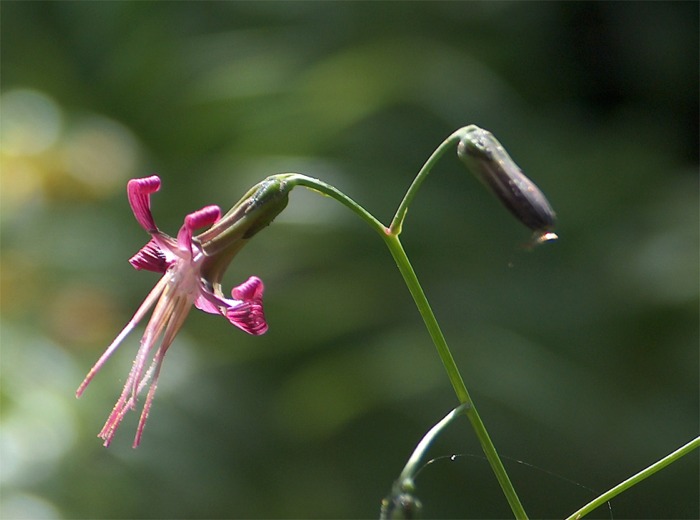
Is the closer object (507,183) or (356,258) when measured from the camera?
(507,183)

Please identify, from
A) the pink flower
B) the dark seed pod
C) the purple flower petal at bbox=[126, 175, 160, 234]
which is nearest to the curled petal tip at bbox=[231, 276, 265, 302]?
the pink flower

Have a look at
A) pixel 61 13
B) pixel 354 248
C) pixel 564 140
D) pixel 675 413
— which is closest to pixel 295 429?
pixel 354 248

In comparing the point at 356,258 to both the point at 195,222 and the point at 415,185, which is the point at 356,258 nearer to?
the point at 195,222

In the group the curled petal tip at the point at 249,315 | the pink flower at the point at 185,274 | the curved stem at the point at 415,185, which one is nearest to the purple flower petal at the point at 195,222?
the pink flower at the point at 185,274

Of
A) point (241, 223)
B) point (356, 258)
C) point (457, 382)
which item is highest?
point (241, 223)

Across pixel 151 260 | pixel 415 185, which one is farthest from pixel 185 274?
pixel 415 185

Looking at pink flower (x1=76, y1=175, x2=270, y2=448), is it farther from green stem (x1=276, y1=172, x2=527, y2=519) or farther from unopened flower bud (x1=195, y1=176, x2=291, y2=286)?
green stem (x1=276, y1=172, x2=527, y2=519)
